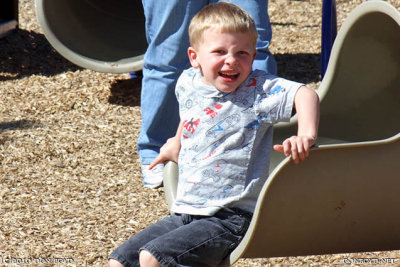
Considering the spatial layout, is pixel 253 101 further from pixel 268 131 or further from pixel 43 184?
pixel 43 184

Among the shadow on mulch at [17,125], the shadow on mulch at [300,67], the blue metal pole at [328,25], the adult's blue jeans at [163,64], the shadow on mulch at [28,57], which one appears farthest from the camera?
the shadow on mulch at [28,57]

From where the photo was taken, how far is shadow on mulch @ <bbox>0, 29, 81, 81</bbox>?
567 centimetres

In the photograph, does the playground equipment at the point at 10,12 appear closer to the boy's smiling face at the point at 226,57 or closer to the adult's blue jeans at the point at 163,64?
the adult's blue jeans at the point at 163,64

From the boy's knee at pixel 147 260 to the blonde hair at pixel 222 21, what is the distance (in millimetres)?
717

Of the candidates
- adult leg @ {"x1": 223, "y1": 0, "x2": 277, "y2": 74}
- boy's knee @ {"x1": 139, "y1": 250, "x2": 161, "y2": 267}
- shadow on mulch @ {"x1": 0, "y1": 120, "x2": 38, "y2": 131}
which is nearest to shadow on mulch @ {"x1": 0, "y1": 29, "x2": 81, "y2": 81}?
shadow on mulch @ {"x1": 0, "y1": 120, "x2": 38, "y2": 131}

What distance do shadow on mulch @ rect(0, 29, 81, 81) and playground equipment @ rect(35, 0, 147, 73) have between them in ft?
1.16

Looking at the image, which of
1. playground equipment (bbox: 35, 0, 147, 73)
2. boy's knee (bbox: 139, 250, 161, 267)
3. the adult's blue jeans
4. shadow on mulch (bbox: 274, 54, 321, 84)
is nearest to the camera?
boy's knee (bbox: 139, 250, 161, 267)

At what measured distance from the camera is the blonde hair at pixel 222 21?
103 inches

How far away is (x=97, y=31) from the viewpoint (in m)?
5.57

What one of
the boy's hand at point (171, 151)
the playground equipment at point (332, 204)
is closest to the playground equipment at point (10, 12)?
the boy's hand at point (171, 151)

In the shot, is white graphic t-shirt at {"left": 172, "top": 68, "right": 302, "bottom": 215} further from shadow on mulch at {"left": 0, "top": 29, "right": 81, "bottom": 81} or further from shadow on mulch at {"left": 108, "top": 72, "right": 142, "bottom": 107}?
shadow on mulch at {"left": 0, "top": 29, "right": 81, "bottom": 81}

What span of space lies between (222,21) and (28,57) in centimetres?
356

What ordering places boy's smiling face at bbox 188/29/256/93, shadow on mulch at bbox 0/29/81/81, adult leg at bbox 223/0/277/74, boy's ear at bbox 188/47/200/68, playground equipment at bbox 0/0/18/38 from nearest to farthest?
boy's smiling face at bbox 188/29/256/93 < boy's ear at bbox 188/47/200/68 < adult leg at bbox 223/0/277/74 < shadow on mulch at bbox 0/29/81/81 < playground equipment at bbox 0/0/18/38

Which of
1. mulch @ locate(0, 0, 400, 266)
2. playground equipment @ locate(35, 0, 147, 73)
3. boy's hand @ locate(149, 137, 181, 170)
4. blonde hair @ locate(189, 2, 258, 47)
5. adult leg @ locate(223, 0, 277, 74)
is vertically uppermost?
blonde hair @ locate(189, 2, 258, 47)
